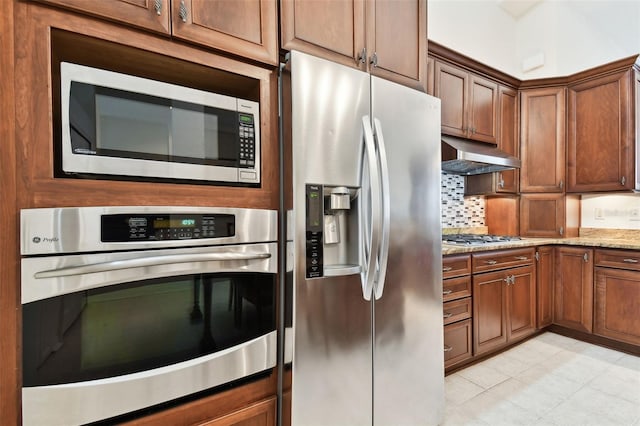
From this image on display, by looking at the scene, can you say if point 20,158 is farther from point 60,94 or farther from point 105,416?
point 105,416

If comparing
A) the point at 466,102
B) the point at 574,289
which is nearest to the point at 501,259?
the point at 574,289

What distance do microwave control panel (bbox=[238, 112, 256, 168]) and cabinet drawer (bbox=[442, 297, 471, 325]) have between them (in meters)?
1.61

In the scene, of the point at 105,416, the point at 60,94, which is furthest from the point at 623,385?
the point at 60,94

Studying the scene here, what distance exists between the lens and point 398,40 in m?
1.52

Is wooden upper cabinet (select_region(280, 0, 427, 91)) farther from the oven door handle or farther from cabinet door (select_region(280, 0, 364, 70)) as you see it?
the oven door handle

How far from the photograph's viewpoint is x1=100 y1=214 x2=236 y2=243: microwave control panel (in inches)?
35.1

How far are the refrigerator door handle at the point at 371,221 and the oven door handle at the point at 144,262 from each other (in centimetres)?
44

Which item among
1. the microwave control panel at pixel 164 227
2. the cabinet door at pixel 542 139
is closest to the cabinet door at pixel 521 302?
the cabinet door at pixel 542 139

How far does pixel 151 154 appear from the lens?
0.98 metres

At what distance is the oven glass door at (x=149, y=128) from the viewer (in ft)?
2.93

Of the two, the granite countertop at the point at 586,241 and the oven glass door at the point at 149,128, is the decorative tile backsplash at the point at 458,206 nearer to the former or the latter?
the granite countertop at the point at 586,241

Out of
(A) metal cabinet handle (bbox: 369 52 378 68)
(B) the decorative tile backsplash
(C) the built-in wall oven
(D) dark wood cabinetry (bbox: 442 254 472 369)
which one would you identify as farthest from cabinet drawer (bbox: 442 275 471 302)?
(A) metal cabinet handle (bbox: 369 52 378 68)

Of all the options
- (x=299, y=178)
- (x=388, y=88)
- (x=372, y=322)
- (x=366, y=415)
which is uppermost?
(x=388, y=88)

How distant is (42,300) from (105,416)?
39 centimetres
